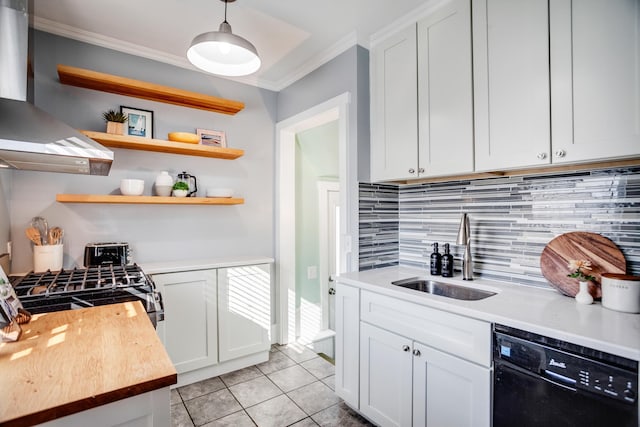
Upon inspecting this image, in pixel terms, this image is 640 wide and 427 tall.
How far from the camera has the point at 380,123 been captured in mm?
2303

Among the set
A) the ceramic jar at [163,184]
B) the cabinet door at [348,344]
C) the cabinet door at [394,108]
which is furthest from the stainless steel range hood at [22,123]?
the cabinet door at [394,108]

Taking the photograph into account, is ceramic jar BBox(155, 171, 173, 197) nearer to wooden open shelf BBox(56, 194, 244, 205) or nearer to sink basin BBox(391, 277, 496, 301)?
wooden open shelf BBox(56, 194, 244, 205)

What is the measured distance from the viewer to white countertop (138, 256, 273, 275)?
2344 mm

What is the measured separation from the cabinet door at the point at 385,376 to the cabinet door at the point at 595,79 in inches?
48.0

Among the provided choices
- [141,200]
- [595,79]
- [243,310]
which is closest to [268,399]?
[243,310]

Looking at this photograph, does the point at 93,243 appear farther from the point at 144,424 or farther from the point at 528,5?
the point at 528,5

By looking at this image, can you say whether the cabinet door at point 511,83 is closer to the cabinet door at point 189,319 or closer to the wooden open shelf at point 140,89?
the wooden open shelf at point 140,89

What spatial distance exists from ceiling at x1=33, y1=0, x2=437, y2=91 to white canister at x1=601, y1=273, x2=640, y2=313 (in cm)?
176

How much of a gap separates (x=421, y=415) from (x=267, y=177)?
2.32 metres

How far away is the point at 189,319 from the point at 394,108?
6.95 ft

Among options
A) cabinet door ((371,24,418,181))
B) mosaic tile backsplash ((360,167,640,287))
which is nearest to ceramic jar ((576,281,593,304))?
mosaic tile backsplash ((360,167,640,287))

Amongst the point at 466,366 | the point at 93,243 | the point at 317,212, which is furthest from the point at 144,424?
the point at 317,212

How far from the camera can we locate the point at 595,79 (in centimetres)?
136

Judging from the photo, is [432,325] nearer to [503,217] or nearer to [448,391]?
[448,391]
